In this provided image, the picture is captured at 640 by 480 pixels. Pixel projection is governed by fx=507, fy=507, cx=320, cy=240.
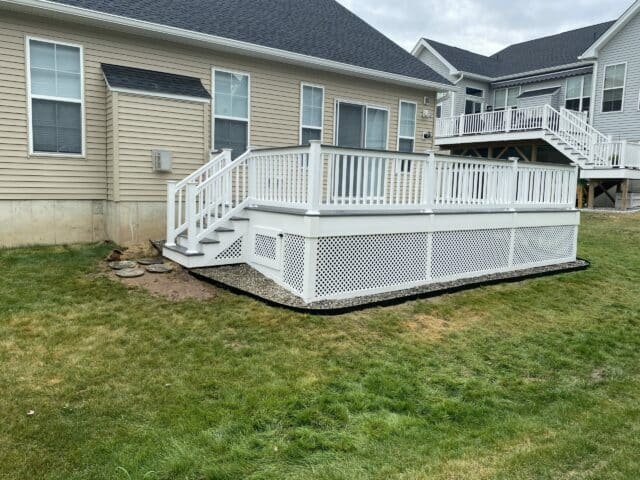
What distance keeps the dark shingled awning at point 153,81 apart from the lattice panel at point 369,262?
156 inches

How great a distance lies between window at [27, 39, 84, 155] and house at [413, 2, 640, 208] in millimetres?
10001

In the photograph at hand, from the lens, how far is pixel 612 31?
56.9 ft

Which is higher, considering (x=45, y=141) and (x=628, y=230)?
(x=45, y=141)

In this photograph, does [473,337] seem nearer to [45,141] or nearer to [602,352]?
[602,352]

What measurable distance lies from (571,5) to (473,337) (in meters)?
36.6

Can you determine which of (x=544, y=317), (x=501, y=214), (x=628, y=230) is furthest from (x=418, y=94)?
(x=544, y=317)

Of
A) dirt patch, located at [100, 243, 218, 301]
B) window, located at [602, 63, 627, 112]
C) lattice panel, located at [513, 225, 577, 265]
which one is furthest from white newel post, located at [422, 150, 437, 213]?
window, located at [602, 63, 627, 112]

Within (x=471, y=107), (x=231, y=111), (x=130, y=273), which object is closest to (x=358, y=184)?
(x=130, y=273)

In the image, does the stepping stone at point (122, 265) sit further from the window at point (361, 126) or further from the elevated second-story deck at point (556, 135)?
the elevated second-story deck at point (556, 135)

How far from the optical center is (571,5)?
33.9 metres

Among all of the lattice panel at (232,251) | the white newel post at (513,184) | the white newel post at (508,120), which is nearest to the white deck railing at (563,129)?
the white newel post at (508,120)

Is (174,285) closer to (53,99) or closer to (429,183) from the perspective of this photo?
(429,183)

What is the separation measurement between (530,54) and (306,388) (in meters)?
22.4

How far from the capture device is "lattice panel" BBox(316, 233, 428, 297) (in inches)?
231
